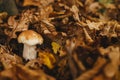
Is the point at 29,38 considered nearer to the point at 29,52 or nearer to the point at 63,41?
the point at 29,52

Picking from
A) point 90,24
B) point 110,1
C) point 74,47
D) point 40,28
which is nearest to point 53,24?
point 40,28

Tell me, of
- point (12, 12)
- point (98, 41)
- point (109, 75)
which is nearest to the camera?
point (109, 75)

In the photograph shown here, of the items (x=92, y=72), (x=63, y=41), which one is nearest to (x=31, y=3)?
(x=63, y=41)

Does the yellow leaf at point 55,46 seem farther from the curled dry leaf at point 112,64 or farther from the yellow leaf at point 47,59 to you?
the curled dry leaf at point 112,64

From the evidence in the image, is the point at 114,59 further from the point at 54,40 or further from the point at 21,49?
the point at 21,49

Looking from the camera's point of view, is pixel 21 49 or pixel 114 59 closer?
pixel 114 59

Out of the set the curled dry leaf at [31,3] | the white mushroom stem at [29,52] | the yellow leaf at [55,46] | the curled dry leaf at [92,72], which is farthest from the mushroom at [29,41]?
the curled dry leaf at [31,3]

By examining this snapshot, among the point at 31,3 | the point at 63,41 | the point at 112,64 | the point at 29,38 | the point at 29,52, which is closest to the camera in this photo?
the point at 112,64
